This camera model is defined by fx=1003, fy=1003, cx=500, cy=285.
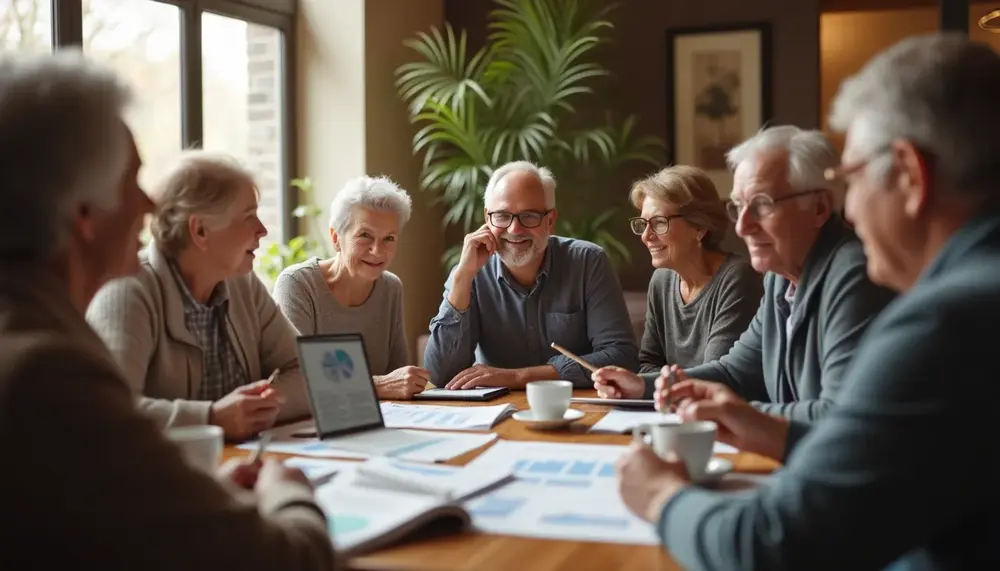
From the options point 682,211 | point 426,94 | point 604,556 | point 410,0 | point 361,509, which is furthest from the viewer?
point 410,0

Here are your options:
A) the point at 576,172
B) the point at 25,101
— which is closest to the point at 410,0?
the point at 576,172

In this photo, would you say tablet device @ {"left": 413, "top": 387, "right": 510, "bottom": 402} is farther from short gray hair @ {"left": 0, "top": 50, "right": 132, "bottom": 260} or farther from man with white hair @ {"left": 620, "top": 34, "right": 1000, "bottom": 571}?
short gray hair @ {"left": 0, "top": 50, "right": 132, "bottom": 260}

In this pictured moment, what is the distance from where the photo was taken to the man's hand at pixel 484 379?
2.65 metres

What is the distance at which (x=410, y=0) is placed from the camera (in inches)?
211

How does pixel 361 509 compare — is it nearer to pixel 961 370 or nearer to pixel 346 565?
pixel 346 565

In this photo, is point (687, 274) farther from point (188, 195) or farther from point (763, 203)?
point (188, 195)

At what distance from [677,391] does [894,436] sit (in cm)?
90

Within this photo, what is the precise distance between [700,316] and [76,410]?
7.70ft

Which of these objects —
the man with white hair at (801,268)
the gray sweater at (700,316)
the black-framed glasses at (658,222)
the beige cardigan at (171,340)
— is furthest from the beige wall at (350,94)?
the man with white hair at (801,268)

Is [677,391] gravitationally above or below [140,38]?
below

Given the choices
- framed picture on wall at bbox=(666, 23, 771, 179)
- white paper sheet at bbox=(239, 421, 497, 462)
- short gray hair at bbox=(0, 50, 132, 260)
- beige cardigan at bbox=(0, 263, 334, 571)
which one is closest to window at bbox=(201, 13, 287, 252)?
framed picture on wall at bbox=(666, 23, 771, 179)

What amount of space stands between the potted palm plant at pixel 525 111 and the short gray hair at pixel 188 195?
2.53 m

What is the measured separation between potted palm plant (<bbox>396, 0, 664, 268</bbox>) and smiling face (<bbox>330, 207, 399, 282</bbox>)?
5.58 feet

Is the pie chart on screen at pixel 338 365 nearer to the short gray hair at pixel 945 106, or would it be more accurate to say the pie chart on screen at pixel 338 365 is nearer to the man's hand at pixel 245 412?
the man's hand at pixel 245 412
